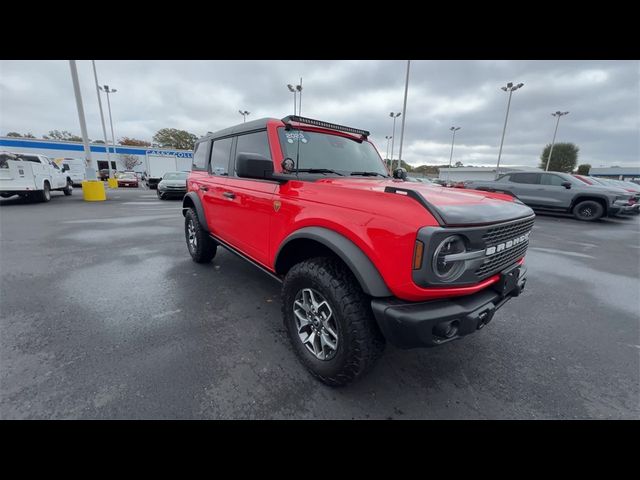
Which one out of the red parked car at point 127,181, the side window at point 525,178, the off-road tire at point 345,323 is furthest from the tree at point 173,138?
the off-road tire at point 345,323

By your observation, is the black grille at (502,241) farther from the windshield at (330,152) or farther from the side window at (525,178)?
the side window at (525,178)

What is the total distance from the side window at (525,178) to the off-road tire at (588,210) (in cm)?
170

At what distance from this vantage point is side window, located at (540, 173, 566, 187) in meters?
10.5

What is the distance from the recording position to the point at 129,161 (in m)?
41.0

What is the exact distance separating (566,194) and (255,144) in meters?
12.5

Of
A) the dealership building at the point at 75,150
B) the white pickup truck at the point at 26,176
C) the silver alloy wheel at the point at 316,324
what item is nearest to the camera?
the silver alloy wheel at the point at 316,324

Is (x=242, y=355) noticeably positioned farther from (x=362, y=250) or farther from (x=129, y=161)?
(x=129, y=161)

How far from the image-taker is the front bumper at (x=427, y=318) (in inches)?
59.7

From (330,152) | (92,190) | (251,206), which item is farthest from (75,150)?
(330,152)

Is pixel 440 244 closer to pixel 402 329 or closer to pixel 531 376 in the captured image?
pixel 402 329
